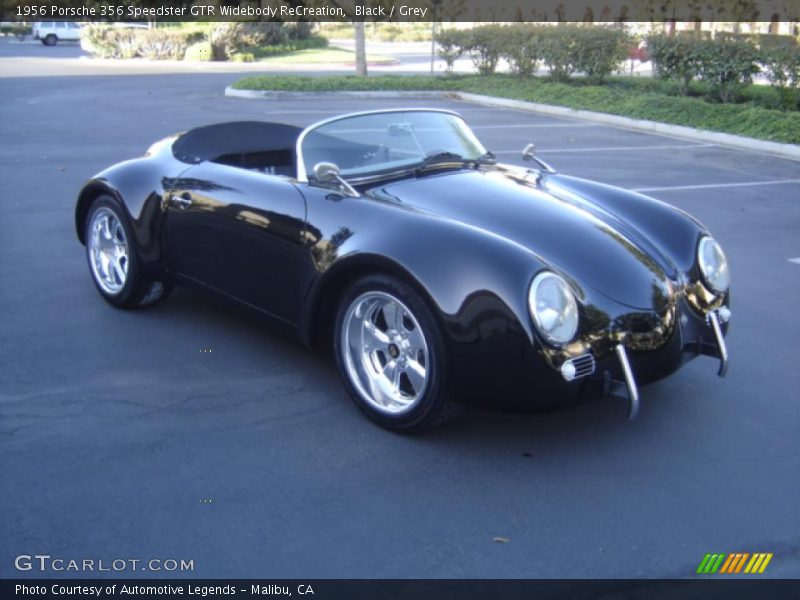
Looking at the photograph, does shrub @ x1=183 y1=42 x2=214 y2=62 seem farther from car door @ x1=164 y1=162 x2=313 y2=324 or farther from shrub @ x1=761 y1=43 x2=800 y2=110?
car door @ x1=164 y1=162 x2=313 y2=324

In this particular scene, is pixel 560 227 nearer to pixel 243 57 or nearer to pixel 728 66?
pixel 728 66

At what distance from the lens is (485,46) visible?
24.5 metres

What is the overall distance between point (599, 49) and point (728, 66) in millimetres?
4451

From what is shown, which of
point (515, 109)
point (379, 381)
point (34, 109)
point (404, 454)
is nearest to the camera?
point (404, 454)

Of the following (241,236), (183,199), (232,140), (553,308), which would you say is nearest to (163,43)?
(232,140)

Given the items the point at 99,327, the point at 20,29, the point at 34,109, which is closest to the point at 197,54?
the point at 34,109

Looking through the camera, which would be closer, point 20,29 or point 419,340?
point 419,340

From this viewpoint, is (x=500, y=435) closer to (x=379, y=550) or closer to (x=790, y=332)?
(x=379, y=550)

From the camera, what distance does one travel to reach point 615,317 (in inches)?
153

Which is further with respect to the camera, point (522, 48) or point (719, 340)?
point (522, 48)

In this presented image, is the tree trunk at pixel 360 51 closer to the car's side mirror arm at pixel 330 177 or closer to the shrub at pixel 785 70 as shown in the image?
the shrub at pixel 785 70

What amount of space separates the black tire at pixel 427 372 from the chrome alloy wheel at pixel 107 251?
2.23 m

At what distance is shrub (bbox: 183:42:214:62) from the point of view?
3675 centimetres
